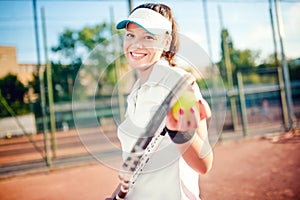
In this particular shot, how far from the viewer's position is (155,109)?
29.9 inches

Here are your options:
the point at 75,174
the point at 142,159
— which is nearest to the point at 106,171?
the point at 75,174

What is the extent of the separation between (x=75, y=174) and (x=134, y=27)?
5500 millimetres

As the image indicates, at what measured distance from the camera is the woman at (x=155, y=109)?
0.78 meters

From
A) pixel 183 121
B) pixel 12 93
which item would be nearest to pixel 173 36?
pixel 183 121

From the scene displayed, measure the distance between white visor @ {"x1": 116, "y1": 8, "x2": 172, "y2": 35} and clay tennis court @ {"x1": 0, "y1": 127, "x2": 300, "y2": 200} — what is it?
10.5ft

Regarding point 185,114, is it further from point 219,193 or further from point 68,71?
point 68,71

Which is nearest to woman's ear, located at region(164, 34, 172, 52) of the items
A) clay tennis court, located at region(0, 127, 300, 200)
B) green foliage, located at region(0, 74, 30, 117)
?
clay tennis court, located at region(0, 127, 300, 200)

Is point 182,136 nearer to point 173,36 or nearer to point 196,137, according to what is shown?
point 196,137

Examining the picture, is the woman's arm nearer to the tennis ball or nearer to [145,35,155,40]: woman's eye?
the tennis ball

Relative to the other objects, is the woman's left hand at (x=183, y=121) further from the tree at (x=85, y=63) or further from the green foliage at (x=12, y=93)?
the green foliage at (x=12, y=93)

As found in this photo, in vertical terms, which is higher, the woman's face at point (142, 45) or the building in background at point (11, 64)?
the building in background at point (11, 64)

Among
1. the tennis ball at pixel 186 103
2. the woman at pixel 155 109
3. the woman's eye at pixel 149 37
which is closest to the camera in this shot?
the tennis ball at pixel 186 103

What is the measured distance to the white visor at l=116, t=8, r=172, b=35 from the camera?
861 millimetres

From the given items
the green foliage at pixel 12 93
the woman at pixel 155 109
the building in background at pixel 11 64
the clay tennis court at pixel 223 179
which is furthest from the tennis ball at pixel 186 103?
the green foliage at pixel 12 93
